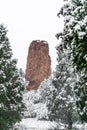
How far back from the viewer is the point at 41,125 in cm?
7369

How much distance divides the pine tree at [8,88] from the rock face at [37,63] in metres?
98.5

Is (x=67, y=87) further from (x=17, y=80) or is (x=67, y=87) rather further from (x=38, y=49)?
(x=38, y=49)

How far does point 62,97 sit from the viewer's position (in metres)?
64.4

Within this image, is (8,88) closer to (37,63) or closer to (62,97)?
(62,97)

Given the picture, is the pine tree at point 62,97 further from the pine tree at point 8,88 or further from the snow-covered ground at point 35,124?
the pine tree at point 8,88

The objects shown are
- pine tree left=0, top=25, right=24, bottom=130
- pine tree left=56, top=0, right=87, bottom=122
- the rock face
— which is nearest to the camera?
pine tree left=56, top=0, right=87, bottom=122

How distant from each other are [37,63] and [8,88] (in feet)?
349

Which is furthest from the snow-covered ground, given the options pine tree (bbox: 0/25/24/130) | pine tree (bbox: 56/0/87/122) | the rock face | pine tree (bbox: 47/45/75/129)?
the rock face

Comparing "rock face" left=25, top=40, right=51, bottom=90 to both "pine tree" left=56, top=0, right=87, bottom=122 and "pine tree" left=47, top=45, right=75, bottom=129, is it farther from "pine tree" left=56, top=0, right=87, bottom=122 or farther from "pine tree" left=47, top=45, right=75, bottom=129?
"pine tree" left=56, top=0, right=87, bottom=122

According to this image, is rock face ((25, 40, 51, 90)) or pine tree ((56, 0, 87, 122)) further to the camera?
rock face ((25, 40, 51, 90))

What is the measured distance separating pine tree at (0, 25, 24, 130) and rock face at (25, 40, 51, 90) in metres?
98.5

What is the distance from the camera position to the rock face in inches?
5658

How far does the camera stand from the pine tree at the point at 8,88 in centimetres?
4028

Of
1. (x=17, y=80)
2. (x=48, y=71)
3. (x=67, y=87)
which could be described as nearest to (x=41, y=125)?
(x=67, y=87)
